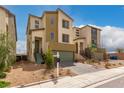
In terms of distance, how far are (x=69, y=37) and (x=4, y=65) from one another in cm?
1746

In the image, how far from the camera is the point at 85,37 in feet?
136

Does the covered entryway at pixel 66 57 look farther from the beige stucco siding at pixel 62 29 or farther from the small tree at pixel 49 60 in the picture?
the small tree at pixel 49 60

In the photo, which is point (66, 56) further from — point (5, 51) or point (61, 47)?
point (5, 51)

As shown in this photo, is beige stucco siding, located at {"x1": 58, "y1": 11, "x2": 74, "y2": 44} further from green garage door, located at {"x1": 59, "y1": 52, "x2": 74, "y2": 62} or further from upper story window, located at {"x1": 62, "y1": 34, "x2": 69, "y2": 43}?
green garage door, located at {"x1": 59, "y1": 52, "x2": 74, "y2": 62}

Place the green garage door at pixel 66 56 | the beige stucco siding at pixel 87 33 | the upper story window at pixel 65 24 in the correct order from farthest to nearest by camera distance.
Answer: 1. the beige stucco siding at pixel 87 33
2. the upper story window at pixel 65 24
3. the green garage door at pixel 66 56

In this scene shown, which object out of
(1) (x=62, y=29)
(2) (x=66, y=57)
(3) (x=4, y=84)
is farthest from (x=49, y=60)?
(1) (x=62, y=29)

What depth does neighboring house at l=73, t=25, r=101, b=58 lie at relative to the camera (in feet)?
131

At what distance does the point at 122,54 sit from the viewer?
2090 inches

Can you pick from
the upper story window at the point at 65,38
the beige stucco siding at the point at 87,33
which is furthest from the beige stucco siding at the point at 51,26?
the beige stucco siding at the point at 87,33

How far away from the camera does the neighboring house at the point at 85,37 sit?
40000 millimetres

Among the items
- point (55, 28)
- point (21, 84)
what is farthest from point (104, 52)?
point (21, 84)

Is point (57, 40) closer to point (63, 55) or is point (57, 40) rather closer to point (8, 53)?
point (63, 55)

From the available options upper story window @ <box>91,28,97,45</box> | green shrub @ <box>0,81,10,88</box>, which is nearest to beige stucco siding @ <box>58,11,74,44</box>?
upper story window @ <box>91,28,97,45</box>

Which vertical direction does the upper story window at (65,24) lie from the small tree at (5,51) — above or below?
above
